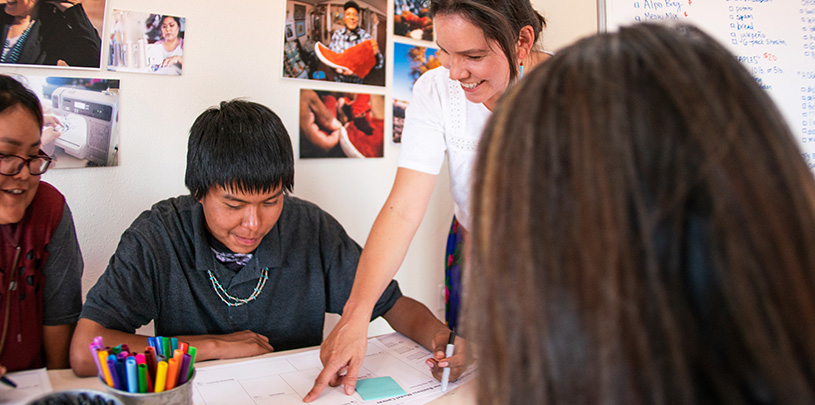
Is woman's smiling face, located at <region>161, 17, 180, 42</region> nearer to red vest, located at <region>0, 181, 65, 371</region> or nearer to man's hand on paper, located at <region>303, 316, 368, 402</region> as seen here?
red vest, located at <region>0, 181, 65, 371</region>

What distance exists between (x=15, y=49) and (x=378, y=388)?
1.25 meters

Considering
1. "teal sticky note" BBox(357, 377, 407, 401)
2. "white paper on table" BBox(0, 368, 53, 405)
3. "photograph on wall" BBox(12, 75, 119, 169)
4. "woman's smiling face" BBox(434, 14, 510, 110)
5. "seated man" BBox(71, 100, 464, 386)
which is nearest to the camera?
"white paper on table" BBox(0, 368, 53, 405)

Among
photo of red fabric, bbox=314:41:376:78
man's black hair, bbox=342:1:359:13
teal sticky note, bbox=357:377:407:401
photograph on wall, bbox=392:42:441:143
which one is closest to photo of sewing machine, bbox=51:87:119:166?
photo of red fabric, bbox=314:41:376:78

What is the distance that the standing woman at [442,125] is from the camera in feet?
3.44

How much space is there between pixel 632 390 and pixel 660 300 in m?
0.05

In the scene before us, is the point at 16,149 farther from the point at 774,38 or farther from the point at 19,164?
the point at 774,38

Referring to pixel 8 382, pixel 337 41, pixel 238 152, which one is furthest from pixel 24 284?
pixel 337 41

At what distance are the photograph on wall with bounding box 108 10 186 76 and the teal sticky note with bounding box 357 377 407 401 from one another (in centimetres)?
111

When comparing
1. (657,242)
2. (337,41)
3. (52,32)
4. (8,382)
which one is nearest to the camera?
(657,242)

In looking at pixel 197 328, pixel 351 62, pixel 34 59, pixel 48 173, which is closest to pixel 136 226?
pixel 197 328

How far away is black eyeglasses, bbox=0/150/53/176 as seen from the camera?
42.4 inches

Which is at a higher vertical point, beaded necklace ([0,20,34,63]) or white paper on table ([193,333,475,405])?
beaded necklace ([0,20,34,63])

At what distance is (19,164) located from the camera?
3.60ft

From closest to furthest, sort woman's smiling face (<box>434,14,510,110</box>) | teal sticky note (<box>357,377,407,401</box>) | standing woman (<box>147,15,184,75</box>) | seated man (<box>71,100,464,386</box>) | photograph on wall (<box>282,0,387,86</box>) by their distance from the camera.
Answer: teal sticky note (<box>357,377,407,401</box>), woman's smiling face (<box>434,14,510,110</box>), seated man (<box>71,100,464,386</box>), standing woman (<box>147,15,184,75</box>), photograph on wall (<box>282,0,387,86</box>)
